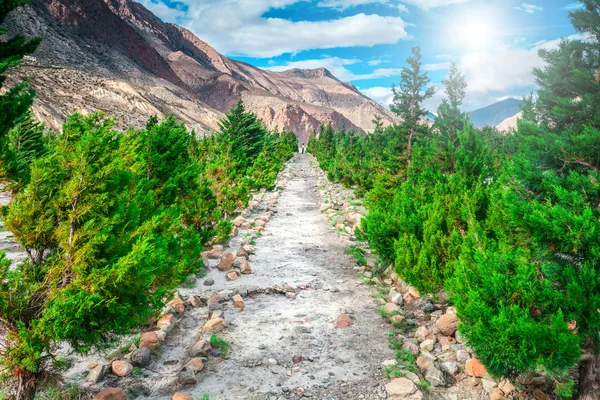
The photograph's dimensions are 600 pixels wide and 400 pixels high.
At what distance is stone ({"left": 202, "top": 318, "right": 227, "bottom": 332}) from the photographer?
6370mm

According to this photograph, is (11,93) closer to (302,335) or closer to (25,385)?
(25,385)

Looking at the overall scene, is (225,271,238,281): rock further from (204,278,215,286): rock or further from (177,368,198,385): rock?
(177,368,198,385): rock

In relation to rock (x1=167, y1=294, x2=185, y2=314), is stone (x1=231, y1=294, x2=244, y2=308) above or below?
below

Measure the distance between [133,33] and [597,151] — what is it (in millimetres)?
121015

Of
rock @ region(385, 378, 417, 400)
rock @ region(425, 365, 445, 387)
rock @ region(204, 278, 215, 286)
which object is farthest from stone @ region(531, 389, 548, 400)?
rock @ region(204, 278, 215, 286)

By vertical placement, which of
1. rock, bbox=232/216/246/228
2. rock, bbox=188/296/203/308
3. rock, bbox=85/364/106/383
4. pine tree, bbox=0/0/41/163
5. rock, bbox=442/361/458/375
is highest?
pine tree, bbox=0/0/41/163

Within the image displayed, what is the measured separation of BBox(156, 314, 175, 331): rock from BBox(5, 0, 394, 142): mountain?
136 ft

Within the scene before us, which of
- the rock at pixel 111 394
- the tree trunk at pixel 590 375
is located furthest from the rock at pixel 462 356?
the rock at pixel 111 394

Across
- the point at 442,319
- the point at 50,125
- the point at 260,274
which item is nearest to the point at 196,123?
the point at 50,125

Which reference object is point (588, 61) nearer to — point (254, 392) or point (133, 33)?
point (254, 392)

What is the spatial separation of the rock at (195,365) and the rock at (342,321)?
2596mm

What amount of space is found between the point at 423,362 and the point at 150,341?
420cm

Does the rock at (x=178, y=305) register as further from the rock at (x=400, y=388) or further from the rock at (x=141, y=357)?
the rock at (x=400, y=388)

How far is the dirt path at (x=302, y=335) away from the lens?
486 centimetres
